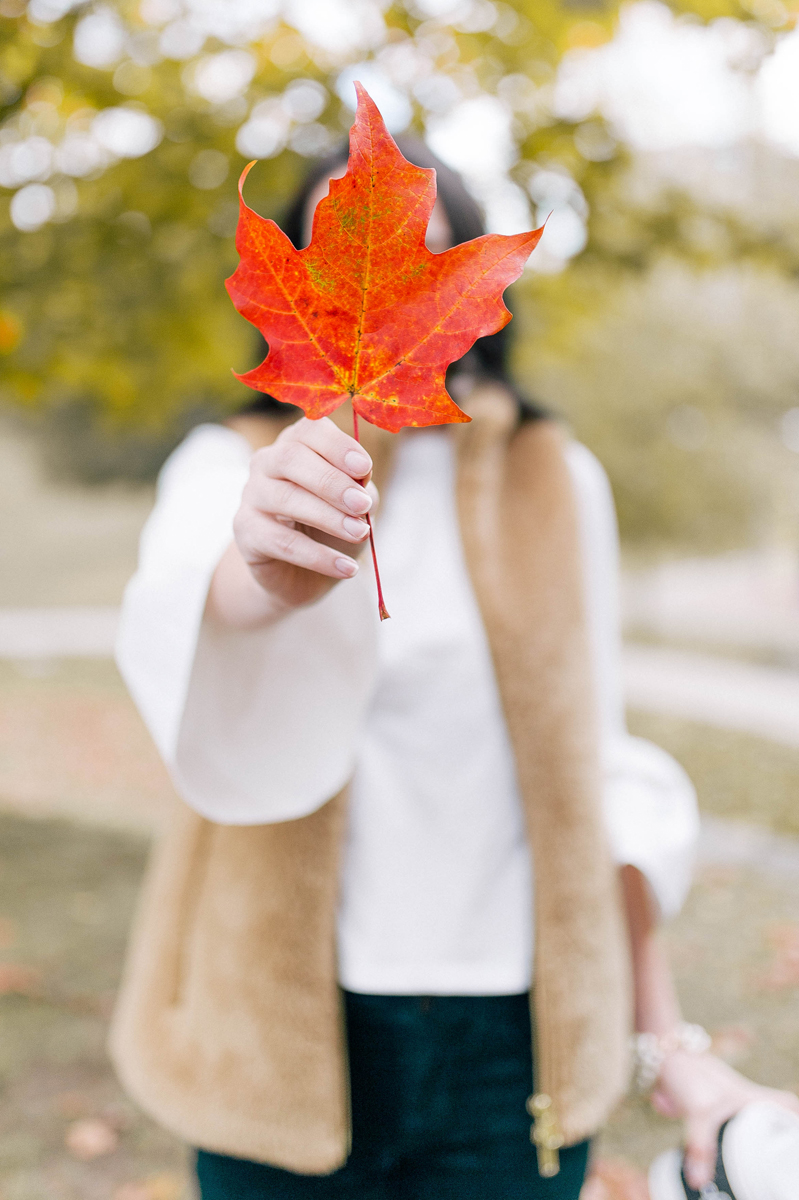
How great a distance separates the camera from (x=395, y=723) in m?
1.32

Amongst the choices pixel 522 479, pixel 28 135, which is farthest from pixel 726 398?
pixel 522 479

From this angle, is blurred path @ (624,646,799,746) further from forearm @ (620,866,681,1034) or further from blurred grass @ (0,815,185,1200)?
forearm @ (620,866,681,1034)

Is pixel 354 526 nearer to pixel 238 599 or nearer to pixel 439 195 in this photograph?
pixel 238 599

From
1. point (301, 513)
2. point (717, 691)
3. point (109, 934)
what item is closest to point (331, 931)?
point (301, 513)

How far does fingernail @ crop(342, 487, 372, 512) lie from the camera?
0.67m

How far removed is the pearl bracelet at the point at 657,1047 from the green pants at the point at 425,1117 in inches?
9.7

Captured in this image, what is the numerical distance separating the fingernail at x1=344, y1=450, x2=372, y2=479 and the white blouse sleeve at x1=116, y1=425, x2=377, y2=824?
34 cm

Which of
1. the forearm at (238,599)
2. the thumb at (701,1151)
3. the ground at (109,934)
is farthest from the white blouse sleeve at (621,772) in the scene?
the ground at (109,934)

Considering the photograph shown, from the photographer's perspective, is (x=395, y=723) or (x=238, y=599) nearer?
(x=238, y=599)

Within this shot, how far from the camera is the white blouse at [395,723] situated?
1035 millimetres

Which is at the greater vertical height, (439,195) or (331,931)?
(439,195)

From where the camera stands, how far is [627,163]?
3.59 metres

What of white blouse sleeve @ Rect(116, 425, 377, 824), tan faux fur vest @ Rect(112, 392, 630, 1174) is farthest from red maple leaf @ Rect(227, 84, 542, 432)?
tan faux fur vest @ Rect(112, 392, 630, 1174)

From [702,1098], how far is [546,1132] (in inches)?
9.2
